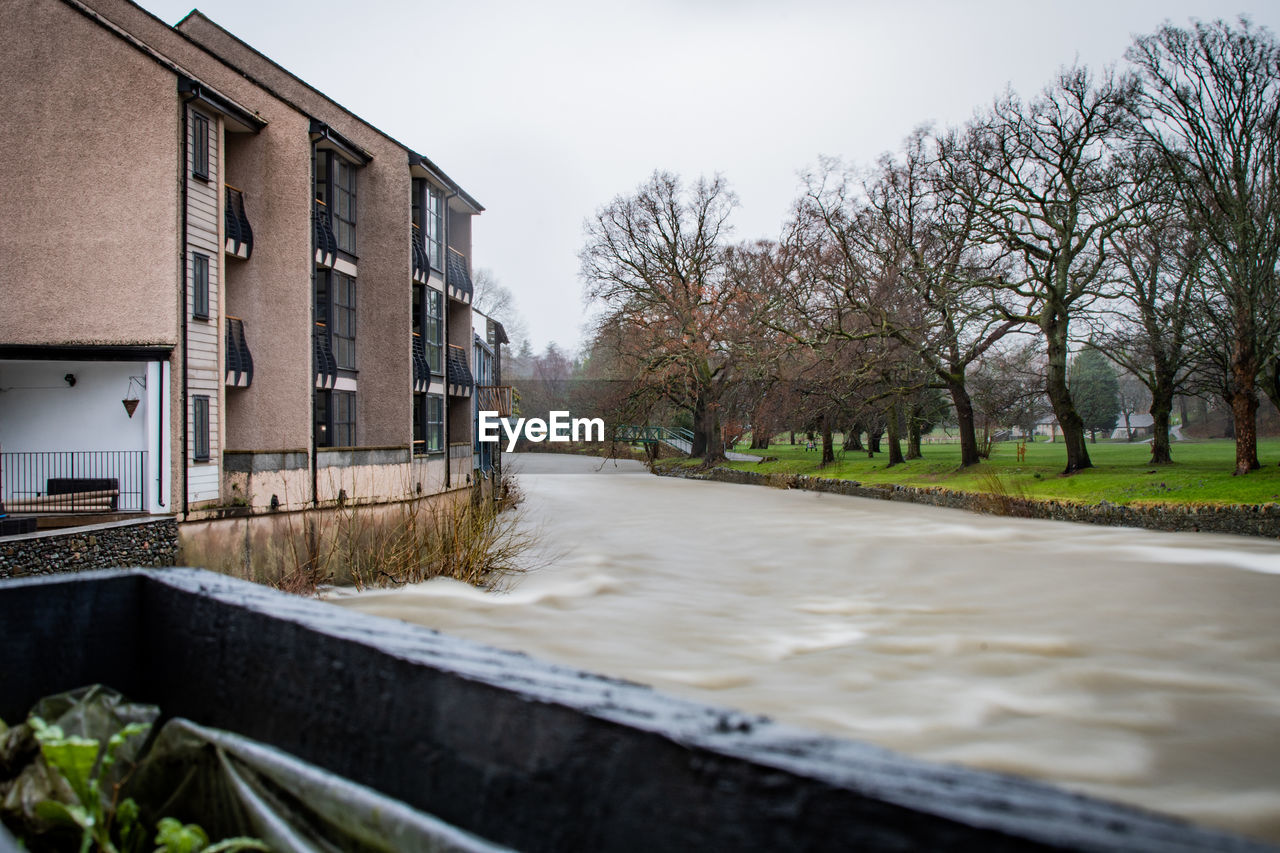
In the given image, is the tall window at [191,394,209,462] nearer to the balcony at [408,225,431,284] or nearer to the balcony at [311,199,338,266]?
the balcony at [311,199,338,266]

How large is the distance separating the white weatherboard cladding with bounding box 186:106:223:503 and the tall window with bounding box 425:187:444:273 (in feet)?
27.6

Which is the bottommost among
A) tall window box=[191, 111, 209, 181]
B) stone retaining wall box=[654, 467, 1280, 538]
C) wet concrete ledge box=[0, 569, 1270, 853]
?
stone retaining wall box=[654, 467, 1280, 538]

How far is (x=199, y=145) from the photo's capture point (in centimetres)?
1848

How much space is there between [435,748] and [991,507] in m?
24.4

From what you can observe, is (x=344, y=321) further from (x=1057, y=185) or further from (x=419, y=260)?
(x=1057, y=185)

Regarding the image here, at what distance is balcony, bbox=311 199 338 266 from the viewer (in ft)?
72.5

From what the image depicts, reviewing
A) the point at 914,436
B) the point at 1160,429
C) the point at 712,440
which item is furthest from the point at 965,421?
the point at 712,440

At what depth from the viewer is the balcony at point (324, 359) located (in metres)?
22.1

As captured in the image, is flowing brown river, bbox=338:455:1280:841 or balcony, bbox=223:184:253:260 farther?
balcony, bbox=223:184:253:260

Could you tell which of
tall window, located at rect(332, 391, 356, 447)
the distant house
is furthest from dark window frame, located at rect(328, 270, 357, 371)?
the distant house

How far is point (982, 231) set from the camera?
2612 cm

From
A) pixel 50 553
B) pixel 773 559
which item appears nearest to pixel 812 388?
pixel 773 559

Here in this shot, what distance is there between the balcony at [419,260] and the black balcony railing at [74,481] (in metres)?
11.3

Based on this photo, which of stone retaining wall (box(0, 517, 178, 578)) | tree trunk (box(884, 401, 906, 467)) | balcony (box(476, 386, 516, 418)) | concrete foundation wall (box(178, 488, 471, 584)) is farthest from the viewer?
balcony (box(476, 386, 516, 418))
